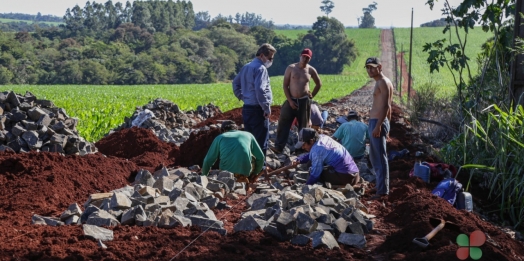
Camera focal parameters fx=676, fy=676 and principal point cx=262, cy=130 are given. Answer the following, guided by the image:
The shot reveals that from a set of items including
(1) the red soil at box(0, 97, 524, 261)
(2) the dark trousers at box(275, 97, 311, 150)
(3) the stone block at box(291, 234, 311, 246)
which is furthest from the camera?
(2) the dark trousers at box(275, 97, 311, 150)

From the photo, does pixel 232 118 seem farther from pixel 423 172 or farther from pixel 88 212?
pixel 88 212

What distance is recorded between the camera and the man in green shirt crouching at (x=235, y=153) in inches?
373

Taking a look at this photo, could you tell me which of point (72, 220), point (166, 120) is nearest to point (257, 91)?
point (72, 220)

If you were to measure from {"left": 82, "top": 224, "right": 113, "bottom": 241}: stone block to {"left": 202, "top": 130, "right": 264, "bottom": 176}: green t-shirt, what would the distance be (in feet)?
11.4

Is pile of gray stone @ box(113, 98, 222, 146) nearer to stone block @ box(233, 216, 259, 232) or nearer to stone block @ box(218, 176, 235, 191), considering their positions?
stone block @ box(218, 176, 235, 191)

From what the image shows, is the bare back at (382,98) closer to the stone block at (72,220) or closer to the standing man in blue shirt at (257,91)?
the standing man in blue shirt at (257,91)

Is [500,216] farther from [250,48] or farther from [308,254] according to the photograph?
[250,48]

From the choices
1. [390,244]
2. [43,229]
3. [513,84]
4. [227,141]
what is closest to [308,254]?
[390,244]

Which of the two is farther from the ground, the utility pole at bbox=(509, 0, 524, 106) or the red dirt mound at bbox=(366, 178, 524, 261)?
the utility pole at bbox=(509, 0, 524, 106)

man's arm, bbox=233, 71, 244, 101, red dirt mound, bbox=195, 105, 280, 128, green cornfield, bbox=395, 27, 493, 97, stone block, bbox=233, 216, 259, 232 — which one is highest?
man's arm, bbox=233, 71, 244, 101

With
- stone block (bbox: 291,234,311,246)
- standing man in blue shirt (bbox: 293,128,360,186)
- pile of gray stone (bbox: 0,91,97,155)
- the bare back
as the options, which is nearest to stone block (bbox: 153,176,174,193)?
standing man in blue shirt (bbox: 293,128,360,186)

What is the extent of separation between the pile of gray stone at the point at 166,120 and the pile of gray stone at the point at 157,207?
6499mm

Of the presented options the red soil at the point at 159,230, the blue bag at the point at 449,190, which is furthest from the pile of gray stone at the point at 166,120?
the blue bag at the point at 449,190

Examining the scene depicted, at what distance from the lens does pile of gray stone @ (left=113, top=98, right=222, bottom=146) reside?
16.0 metres
